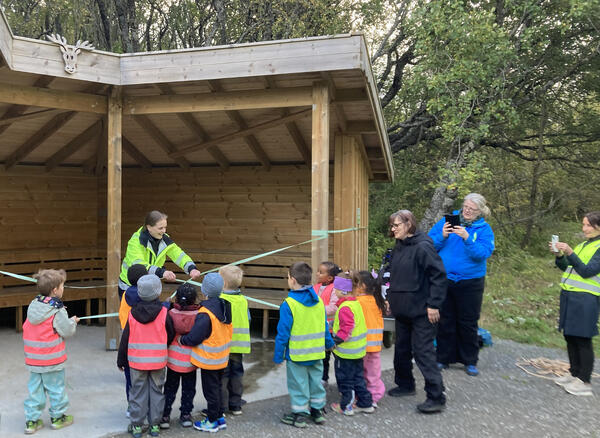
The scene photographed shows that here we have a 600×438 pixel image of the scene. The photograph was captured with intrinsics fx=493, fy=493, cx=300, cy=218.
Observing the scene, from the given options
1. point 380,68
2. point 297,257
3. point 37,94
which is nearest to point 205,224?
point 297,257

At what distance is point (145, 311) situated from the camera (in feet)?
11.3

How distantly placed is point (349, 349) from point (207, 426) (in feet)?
3.98

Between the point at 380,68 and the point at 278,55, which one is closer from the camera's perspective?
the point at 278,55

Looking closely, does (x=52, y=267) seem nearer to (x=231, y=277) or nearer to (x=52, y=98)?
(x=52, y=98)

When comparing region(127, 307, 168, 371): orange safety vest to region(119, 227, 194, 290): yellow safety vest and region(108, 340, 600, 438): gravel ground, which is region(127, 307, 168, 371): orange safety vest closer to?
region(108, 340, 600, 438): gravel ground

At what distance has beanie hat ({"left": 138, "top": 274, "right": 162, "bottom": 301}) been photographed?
3434mm

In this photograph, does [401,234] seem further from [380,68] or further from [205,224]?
[380,68]

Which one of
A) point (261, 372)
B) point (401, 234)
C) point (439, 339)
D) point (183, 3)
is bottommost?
point (261, 372)

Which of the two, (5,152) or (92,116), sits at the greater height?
(92,116)

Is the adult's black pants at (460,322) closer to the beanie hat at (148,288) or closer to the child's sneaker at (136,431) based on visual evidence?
→ the beanie hat at (148,288)

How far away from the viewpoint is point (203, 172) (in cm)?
891

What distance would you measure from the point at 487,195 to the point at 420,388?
1070 cm

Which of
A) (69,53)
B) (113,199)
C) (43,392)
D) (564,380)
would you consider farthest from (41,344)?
(564,380)

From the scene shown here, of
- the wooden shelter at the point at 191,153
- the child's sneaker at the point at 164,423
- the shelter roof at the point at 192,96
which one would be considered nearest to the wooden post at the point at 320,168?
the wooden shelter at the point at 191,153
